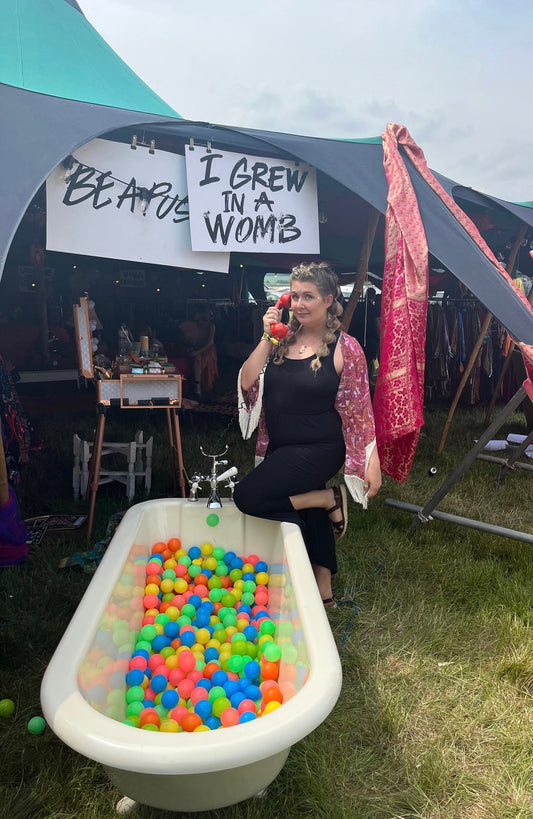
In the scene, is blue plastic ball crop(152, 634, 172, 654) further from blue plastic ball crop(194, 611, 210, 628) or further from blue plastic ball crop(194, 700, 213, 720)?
blue plastic ball crop(194, 700, 213, 720)

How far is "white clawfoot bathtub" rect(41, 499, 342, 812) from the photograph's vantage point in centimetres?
124

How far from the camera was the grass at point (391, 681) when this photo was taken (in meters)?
1.72

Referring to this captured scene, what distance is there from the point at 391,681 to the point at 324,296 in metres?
1.73

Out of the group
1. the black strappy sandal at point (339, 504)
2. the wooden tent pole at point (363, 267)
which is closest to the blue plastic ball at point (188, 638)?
the black strappy sandal at point (339, 504)

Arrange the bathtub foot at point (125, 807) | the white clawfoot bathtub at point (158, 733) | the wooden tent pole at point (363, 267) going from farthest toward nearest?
the wooden tent pole at point (363, 267) < the bathtub foot at point (125, 807) < the white clawfoot bathtub at point (158, 733)

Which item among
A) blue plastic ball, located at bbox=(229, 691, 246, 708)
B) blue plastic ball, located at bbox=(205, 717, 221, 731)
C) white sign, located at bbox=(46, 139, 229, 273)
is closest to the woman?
white sign, located at bbox=(46, 139, 229, 273)

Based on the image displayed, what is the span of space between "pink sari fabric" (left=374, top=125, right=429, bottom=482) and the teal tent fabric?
207 cm

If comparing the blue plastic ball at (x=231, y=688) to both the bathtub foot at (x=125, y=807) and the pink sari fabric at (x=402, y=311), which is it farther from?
the pink sari fabric at (x=402, y=311)

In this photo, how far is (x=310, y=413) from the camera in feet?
8.48

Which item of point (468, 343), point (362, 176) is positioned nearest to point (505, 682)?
point (362, 176)

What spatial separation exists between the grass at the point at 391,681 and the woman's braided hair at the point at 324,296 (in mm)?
1350

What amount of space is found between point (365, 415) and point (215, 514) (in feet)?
3.04

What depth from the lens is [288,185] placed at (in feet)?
8.93

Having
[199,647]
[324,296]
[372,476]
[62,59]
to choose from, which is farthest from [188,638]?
[62,59]
